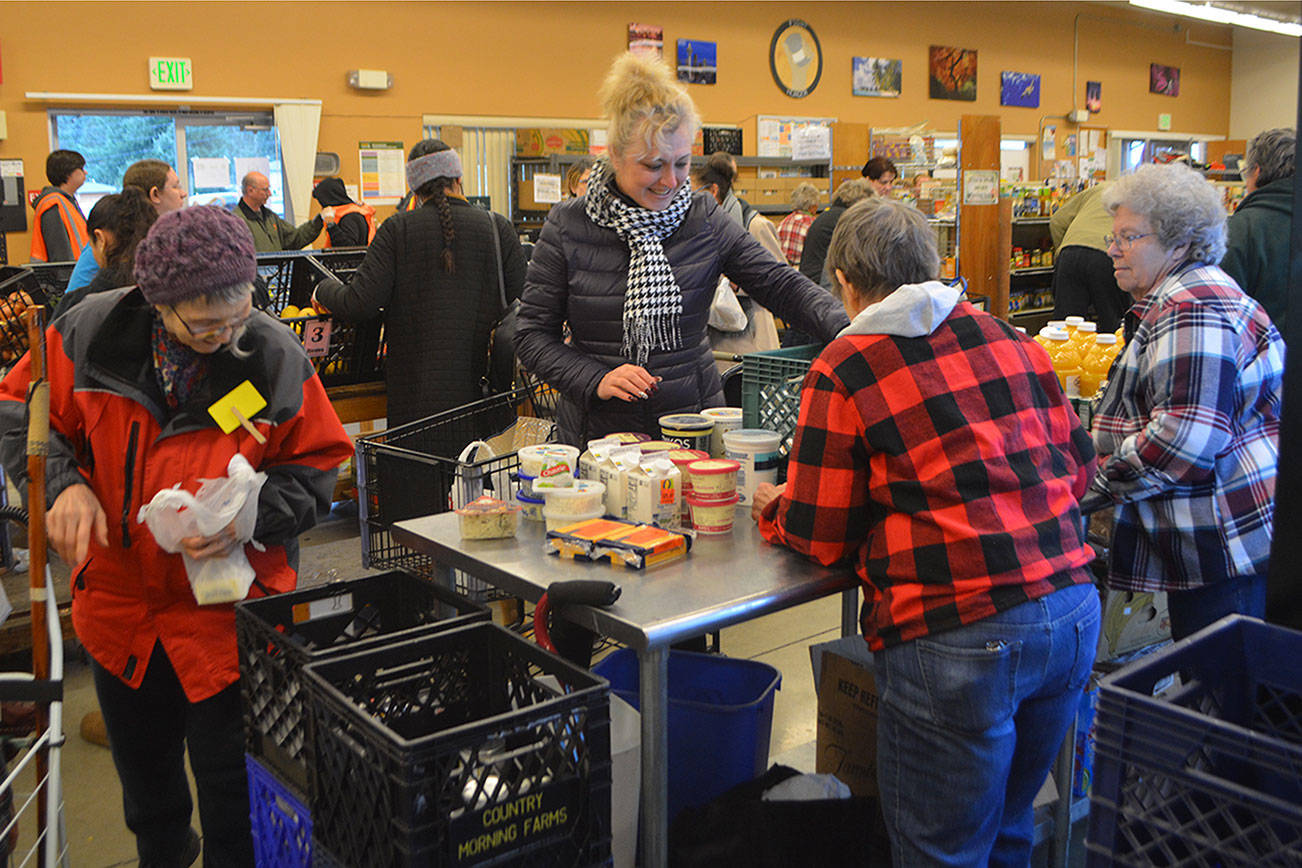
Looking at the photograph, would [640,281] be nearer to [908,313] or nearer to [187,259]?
[908,313]

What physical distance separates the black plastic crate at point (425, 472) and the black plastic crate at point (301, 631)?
1.64ft

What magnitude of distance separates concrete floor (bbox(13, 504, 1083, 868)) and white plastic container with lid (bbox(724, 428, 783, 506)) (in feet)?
3.19

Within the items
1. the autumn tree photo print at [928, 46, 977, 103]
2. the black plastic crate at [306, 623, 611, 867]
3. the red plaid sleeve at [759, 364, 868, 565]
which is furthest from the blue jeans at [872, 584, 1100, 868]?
the autumn tree photo print at [928, 46, 977, 103]

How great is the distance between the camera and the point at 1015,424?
71.5 inches

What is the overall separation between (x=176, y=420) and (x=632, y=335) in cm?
112

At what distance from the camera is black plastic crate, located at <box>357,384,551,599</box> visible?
2658mm

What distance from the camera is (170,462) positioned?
200 cm

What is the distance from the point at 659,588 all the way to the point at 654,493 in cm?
33

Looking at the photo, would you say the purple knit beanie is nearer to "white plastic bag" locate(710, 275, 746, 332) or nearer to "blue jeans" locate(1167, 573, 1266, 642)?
"blue jeans" locate(1167, 573, 1266, 642)

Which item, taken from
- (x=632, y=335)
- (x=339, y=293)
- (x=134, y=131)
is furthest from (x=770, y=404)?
(x=134, y=131)

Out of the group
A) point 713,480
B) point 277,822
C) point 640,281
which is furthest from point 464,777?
point 640,281

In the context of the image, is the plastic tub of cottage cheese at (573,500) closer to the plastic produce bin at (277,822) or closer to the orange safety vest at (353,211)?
the plastic produce bin at (277,822)

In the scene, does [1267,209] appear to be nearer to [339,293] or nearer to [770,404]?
[770,404]

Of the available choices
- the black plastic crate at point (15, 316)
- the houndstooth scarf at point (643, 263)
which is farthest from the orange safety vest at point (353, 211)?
the houndstooth scarf at point (643, 263)
